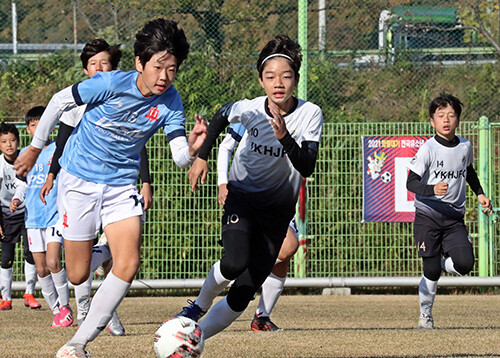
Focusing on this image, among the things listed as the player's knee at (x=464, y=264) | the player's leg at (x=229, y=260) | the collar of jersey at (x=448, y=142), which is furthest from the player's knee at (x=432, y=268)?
the player's leg at (x=229, y=260)

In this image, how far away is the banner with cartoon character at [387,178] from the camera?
12.3 m

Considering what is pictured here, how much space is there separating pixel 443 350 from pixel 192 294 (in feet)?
21.7

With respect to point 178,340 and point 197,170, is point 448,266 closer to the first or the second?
point 197,170

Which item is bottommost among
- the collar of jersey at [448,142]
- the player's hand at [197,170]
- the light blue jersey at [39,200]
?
the light blue jersey at [39,200]

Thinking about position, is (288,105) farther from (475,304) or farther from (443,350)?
(475,304)

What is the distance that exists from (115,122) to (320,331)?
3.11 m

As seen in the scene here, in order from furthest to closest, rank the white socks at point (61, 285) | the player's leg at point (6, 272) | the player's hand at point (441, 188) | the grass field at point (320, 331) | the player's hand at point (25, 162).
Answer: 1. the player's leg at point (6, 272)
2. the white socks at point (61, 285)
3. the player's hand at point (441, 188)
4. the grass field at point (320, 331)
5. the player's hand at point (25, 162)

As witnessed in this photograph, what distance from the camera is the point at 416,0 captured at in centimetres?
1414

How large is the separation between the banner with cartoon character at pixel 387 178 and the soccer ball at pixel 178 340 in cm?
725

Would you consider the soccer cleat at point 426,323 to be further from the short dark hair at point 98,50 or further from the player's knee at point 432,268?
the short dark hair at point 98,50

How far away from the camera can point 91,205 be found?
5.88 metres

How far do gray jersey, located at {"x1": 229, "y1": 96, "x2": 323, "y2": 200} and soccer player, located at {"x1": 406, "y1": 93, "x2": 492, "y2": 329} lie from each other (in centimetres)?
264

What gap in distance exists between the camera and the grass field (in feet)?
21.4

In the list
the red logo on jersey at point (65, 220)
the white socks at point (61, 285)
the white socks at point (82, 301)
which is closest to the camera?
the red logo on jersey at point (65, 220)
